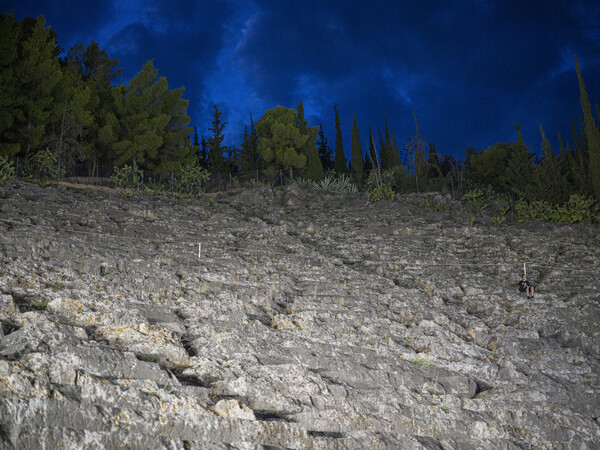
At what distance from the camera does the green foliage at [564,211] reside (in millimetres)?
17641

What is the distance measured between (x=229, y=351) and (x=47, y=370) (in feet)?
7.08

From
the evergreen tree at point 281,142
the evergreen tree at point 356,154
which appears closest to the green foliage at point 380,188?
the evergreen tree at point 281,142

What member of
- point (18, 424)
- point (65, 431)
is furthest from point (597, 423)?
point (18, 424)

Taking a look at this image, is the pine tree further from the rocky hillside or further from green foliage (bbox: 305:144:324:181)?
green foliage (bbox: 305:144:324:181)

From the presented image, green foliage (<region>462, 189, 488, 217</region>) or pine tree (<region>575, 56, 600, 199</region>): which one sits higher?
pine tree (<region>575, 56, 600, 199</region>)

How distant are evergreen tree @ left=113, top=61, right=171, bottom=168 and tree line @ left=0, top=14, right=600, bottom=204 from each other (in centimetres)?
5

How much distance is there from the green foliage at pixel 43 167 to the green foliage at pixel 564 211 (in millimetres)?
19265

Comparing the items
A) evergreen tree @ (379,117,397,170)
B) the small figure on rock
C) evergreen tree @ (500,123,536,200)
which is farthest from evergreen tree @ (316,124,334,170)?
the small figure on rock

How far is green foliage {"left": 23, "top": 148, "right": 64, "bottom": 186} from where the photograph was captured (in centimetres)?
1850

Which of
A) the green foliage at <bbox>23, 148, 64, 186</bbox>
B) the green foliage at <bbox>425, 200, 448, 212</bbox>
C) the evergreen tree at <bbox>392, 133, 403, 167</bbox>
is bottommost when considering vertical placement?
the green foliage at <bbox>425, 200, 448, 212</bbox>

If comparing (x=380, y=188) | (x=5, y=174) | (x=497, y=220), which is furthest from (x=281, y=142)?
(x=5, y=174)

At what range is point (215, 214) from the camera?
53.6 feet

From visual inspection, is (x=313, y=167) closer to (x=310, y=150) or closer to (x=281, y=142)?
(x=310, y=150)

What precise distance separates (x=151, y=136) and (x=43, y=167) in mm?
6601
